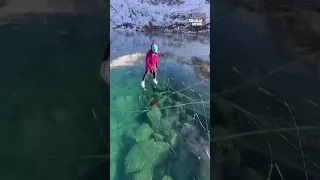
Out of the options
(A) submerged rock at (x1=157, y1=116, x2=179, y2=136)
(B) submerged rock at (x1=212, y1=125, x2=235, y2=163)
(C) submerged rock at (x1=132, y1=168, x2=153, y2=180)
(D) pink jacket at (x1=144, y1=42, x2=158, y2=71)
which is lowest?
(C) submerged rock at (x1=132, y1=168, x2=153, y2=180)

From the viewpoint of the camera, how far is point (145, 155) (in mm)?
3145

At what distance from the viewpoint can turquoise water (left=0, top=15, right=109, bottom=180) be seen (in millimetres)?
3139

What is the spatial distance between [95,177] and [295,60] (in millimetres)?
1872

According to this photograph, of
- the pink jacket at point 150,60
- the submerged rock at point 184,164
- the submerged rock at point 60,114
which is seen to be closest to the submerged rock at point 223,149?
the submerged rock at point 184,164

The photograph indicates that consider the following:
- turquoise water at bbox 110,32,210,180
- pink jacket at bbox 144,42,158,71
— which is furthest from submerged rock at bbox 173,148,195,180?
pink jacket at bbox 144,42,158,71

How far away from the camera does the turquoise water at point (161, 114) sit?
124 inches

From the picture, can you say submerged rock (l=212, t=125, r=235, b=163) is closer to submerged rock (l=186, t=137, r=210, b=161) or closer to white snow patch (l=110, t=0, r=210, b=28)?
submerged rock (l=186, t=137, r=210, b=161)

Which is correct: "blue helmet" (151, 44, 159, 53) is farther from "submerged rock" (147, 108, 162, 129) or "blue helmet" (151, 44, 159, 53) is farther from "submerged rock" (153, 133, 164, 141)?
"submerged rock" (153, 133, 164, 141)

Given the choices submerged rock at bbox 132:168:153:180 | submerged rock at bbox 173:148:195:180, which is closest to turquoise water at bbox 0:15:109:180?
submerged rock at bbox 132:168:153:180

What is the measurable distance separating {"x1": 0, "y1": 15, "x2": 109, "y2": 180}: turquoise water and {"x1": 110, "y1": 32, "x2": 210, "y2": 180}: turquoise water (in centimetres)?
14

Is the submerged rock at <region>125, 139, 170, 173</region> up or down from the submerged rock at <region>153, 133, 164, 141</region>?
down
